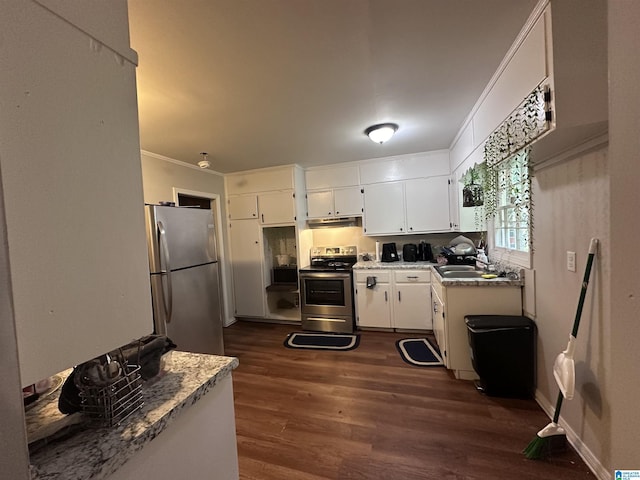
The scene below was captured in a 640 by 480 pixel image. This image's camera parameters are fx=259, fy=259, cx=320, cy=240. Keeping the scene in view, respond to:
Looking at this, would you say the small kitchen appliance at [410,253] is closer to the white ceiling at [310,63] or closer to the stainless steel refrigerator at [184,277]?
the white ceiling at [310,63]

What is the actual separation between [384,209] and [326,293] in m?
1.47

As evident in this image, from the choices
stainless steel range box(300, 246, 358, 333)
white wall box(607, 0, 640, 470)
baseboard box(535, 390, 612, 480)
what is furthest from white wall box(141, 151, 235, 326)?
baseboard box(535, 390, 612, 480)

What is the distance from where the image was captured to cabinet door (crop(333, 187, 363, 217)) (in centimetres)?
386

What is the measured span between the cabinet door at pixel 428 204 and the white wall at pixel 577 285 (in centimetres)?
162

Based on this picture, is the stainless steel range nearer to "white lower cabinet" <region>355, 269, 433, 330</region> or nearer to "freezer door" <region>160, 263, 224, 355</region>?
"white lower cabinet" <region>355, 269, 433, 330</region>

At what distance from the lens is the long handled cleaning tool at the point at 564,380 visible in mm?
1404

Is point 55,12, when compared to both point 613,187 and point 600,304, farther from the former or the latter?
point 600,304

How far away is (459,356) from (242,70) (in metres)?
2.81

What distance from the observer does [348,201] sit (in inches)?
154

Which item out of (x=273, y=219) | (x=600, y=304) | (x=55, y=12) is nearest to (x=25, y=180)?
(x=55, y=12)

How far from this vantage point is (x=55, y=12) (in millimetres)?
525

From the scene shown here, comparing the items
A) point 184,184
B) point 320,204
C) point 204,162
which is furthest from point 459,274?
point 184,184

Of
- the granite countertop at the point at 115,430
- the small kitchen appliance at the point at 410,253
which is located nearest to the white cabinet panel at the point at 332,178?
the small kitchen appliance at the point at 410,253

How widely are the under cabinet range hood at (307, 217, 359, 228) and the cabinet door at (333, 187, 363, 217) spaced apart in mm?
82
